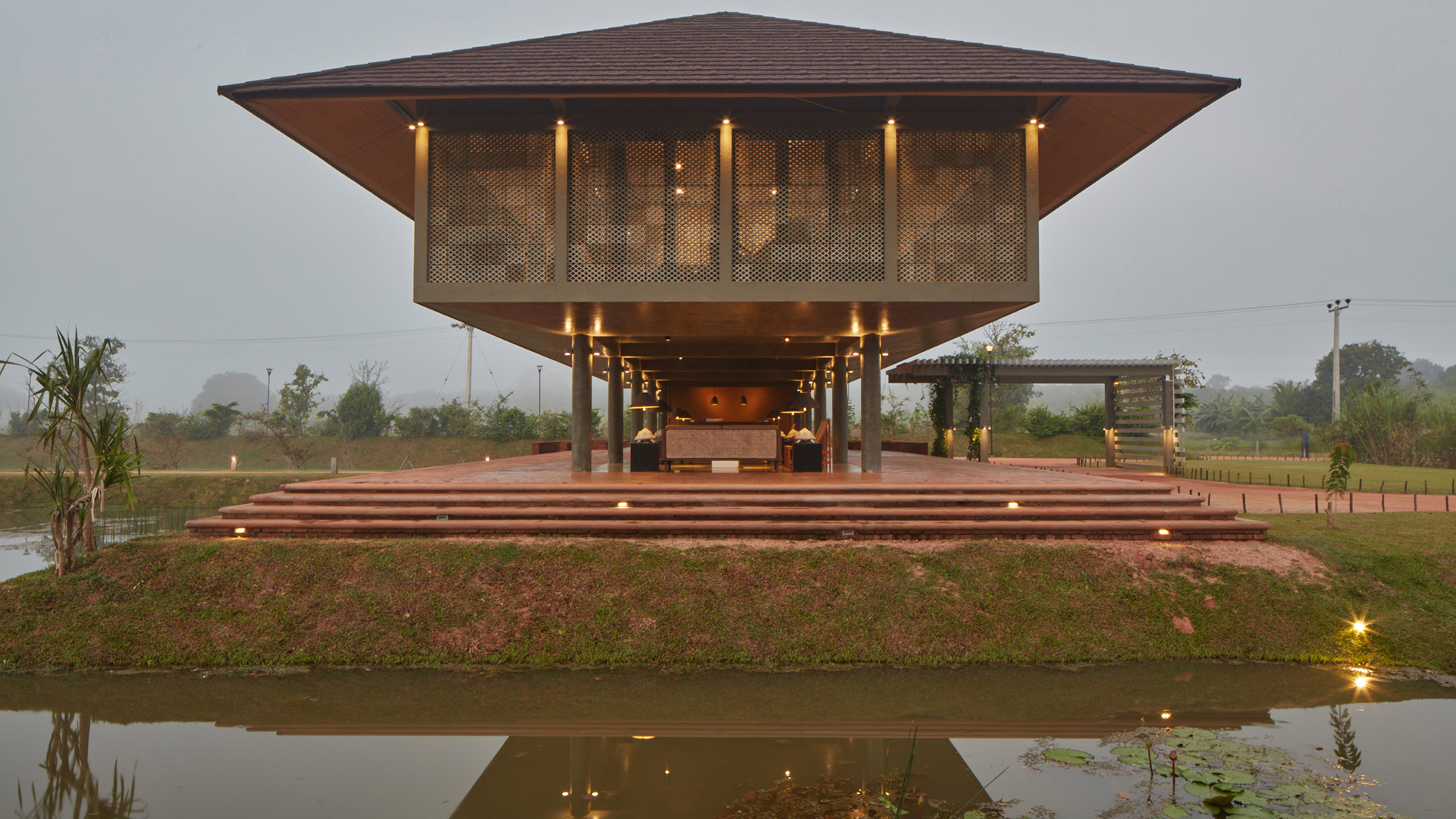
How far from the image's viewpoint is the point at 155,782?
3.91 meters

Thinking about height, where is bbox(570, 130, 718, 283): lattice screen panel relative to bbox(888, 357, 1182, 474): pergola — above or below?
above

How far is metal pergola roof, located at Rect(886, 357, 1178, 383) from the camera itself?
2055 centimetres

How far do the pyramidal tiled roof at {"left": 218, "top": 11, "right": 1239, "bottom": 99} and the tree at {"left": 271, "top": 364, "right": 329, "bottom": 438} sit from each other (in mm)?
30240

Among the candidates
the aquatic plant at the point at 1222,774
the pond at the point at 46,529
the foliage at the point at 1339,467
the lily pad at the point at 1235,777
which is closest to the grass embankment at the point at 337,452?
the pond at the point at 46,529

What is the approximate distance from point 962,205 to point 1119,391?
15.5 m

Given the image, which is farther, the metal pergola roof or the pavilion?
the metal pergola roof

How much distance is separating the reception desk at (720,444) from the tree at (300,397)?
1148 inches

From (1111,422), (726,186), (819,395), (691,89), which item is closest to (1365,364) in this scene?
(1111,422)

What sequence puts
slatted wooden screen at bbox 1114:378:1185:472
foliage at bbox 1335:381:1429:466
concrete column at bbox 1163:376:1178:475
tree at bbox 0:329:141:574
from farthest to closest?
foliage at bbox 1335:381:1429:466, slatted wooden screen at bbox 1114:378:1185:472, concrete column at bbox 1163:376:1178:475, tree at bbox 0:329:141:574

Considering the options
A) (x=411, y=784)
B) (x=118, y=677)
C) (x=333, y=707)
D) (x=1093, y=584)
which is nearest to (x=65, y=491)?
(x=118, y=677)

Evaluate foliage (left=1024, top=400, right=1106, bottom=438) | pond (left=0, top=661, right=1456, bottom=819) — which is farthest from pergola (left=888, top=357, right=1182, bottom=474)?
pond (left=0, top=661, right=1456, bottom=819)

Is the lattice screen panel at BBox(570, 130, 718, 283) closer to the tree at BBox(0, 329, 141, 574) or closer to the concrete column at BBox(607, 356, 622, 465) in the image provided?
the concrete column at BBox(607, 356, 622, 465)

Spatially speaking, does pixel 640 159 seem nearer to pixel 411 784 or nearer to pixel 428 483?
pixel 428 483

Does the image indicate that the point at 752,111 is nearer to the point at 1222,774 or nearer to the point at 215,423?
the point at 1222,774
